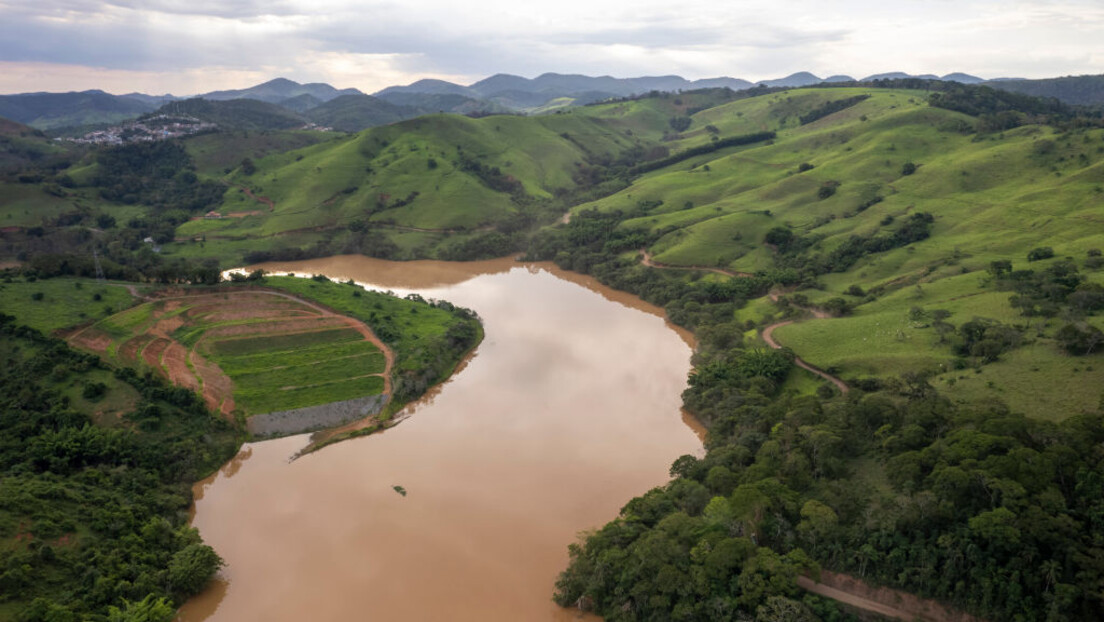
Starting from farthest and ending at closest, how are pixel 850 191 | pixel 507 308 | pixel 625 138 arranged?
1. pixel 625 138
2. pixel 850 191
3. pixel 507 308

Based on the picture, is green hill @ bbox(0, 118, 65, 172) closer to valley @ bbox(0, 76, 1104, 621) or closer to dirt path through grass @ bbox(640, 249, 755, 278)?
valley @ bbox(0, 76, 1104, 621)

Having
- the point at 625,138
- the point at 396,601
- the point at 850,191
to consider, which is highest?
the point at 625,138

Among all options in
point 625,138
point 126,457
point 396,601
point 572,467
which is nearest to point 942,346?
point 572,467

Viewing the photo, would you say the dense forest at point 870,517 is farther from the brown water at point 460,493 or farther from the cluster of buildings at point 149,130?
the cluster of buildings at point 149,130

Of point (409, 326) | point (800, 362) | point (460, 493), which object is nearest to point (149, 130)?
point (409, 326)

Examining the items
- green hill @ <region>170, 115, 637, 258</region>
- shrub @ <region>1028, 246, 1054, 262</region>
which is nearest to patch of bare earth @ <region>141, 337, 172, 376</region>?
green hill @ <region>170, 115, 637, 258</region>

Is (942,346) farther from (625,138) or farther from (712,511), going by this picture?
(625,138)

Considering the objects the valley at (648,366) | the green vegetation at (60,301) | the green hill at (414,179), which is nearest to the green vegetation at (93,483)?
the valley at (648,366)
